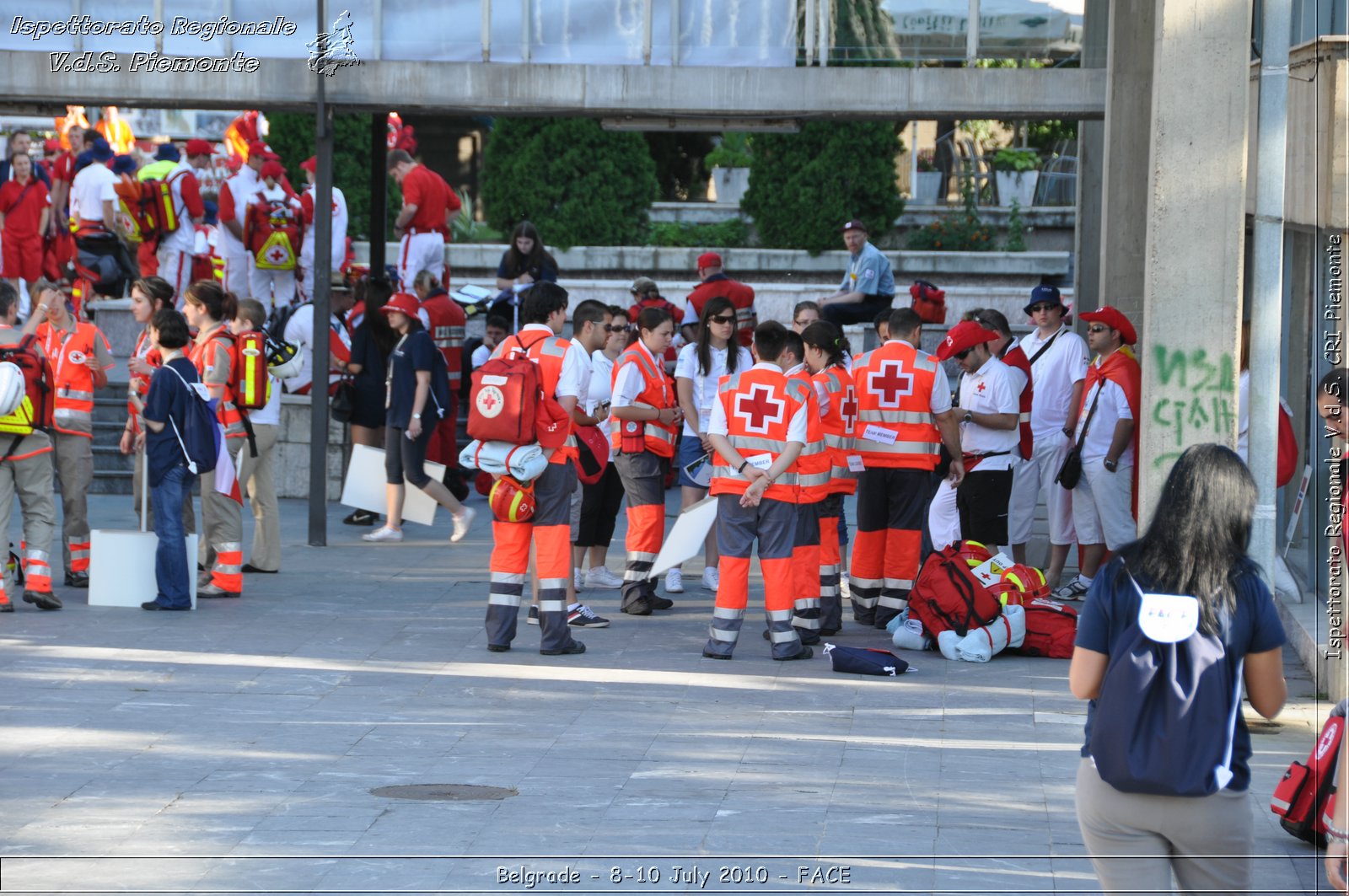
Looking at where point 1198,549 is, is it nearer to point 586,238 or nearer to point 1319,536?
point 1319,536

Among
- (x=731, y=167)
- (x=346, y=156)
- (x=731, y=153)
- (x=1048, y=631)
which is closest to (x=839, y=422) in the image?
(x=1048, y=631)

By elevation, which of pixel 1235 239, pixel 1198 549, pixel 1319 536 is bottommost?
pixel 1319 536

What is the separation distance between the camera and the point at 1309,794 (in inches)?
262

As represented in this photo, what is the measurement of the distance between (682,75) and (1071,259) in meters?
11.6

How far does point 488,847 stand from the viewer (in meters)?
6.52

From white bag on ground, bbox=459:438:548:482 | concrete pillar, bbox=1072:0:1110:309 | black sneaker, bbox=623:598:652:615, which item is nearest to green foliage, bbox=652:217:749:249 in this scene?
concrete pillar, bbox=1072:0:1110:309

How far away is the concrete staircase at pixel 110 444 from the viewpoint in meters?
17.0

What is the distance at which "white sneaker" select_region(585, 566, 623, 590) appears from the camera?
12906 mm

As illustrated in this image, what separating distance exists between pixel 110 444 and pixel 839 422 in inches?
360

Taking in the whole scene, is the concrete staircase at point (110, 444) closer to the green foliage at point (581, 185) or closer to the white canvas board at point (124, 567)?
the white canvas board at point (124, 567)

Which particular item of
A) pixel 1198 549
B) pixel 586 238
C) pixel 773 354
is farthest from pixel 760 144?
pixel 1198 549

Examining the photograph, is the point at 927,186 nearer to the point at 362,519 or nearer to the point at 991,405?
the point at 362,519

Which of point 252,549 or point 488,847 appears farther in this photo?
point 252,549

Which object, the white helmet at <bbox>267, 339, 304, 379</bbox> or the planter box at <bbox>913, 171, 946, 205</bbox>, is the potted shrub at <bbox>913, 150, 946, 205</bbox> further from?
the white helmet at <bbox>267, 339, 304, 379</bbox>
